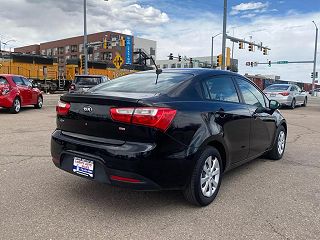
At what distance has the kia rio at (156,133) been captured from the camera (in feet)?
11.4

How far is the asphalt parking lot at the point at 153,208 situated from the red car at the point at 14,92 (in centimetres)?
788

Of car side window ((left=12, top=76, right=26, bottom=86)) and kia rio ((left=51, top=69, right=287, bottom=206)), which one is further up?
car side window ((left=12, top=76, right=26, bottom=86))

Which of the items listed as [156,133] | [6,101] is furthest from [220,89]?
[6,101]

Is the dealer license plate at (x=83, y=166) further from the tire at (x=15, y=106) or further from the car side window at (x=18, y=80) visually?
the car side window at (x=18, y=80)

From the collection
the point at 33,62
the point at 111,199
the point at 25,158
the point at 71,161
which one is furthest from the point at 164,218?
the point at 33,62

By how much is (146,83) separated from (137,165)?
1289 millimetres

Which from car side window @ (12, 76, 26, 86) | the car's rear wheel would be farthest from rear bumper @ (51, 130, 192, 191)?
car side window @ (12, 76, 26, 86)

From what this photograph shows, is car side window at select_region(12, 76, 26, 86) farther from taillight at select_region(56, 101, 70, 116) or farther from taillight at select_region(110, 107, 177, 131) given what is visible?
taillight at select_region(110, 107, 177, 131)

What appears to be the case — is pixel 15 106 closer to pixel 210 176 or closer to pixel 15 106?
pixel 15 106

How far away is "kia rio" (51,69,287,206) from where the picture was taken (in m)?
3.48

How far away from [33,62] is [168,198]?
2920 centimetres

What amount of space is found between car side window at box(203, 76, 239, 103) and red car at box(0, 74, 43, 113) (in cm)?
1037

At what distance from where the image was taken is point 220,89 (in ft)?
15.2

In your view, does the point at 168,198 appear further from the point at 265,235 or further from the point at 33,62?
the point at 33,62
